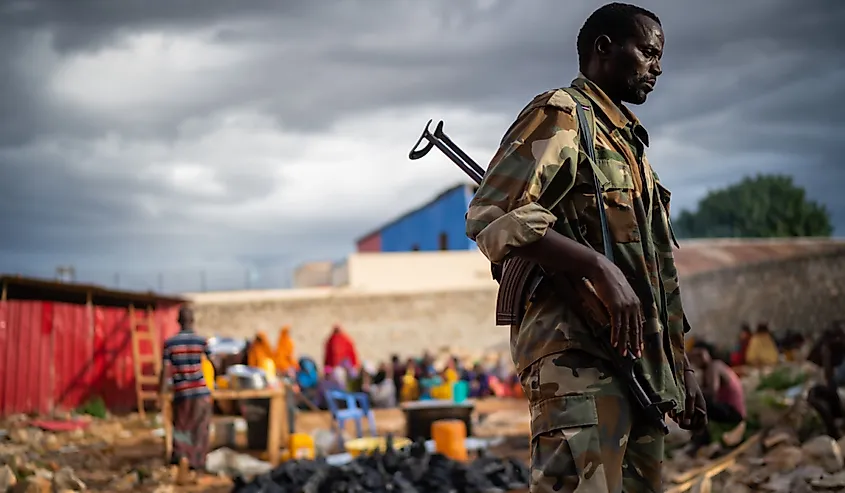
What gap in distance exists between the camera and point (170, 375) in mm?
7781

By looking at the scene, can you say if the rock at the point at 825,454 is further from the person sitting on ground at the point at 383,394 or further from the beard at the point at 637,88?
the person sitting on ground at the point at 383,394

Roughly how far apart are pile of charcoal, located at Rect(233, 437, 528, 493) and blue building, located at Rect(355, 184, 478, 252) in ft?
66.3

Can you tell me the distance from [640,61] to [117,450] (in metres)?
9.20

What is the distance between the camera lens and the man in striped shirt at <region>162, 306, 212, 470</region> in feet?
24.9

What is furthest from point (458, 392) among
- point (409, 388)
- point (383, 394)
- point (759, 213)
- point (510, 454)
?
point (759, 213)

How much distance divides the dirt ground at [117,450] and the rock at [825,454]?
295 centimetres

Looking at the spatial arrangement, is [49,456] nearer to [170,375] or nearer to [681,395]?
[170,375]

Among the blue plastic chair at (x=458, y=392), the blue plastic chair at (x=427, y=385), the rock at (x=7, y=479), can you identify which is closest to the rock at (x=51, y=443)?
the rock at (x=7, y=479)

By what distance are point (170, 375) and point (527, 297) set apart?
660cm


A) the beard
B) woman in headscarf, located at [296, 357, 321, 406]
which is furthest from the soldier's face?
woman in headscarf, located at [296, 357, 321, 406]

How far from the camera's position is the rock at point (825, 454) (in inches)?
219

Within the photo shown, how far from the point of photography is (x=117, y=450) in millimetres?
9641

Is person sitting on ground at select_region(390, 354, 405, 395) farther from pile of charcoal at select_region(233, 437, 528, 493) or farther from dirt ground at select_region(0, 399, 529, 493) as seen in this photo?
pile of charcoal at select_region(233, 437, 528, 493)

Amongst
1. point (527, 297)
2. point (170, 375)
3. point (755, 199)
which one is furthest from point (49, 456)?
point (755, 199)
